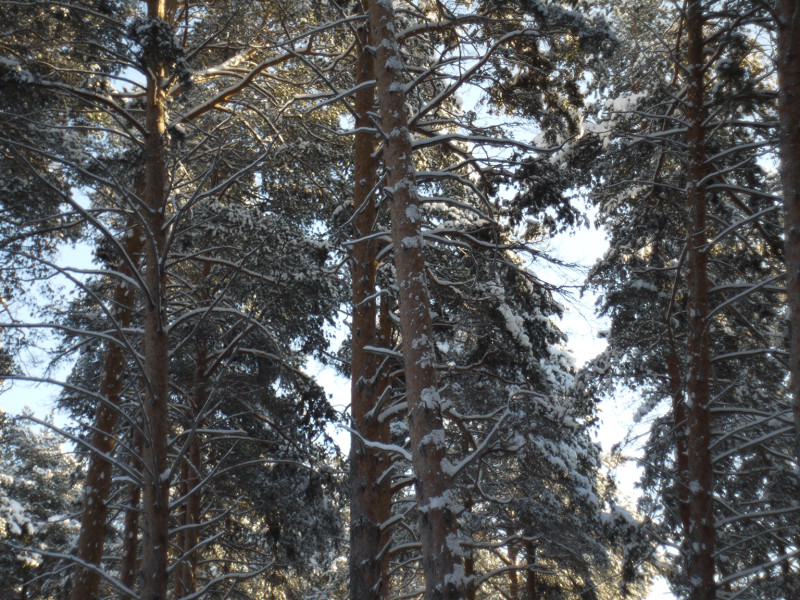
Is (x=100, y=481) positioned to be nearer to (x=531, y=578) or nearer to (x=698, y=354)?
(x=698, y=354)

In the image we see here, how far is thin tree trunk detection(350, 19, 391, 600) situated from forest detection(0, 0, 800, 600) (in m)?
0.03

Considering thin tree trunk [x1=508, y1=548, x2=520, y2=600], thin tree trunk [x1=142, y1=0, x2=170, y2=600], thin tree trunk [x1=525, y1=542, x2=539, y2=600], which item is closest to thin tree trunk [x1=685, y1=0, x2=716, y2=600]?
thin tree trunk [x1=142, y1=0, x2=170, y2=600]

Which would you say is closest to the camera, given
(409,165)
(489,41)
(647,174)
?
(409,165)

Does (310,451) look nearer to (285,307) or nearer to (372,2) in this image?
(285,307)

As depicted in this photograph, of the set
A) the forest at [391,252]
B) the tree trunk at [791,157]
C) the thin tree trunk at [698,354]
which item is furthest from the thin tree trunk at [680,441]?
the tree trunk at [791,157]

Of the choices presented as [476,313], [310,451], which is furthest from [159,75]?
[310,451]

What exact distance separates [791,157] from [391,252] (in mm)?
3794

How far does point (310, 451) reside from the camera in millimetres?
8719

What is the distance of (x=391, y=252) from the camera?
6676mm

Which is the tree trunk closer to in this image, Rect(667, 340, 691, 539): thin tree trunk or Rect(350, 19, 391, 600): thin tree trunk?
Rect(350, 19, 391, 600): thin tree trunk

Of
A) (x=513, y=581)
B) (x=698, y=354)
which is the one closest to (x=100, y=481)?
(x=698, y=354)

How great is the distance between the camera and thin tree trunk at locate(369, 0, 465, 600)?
3.91 meters

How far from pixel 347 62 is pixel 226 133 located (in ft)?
7.74

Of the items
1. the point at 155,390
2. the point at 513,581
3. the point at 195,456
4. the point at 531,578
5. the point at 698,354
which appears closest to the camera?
the point at 155,390
